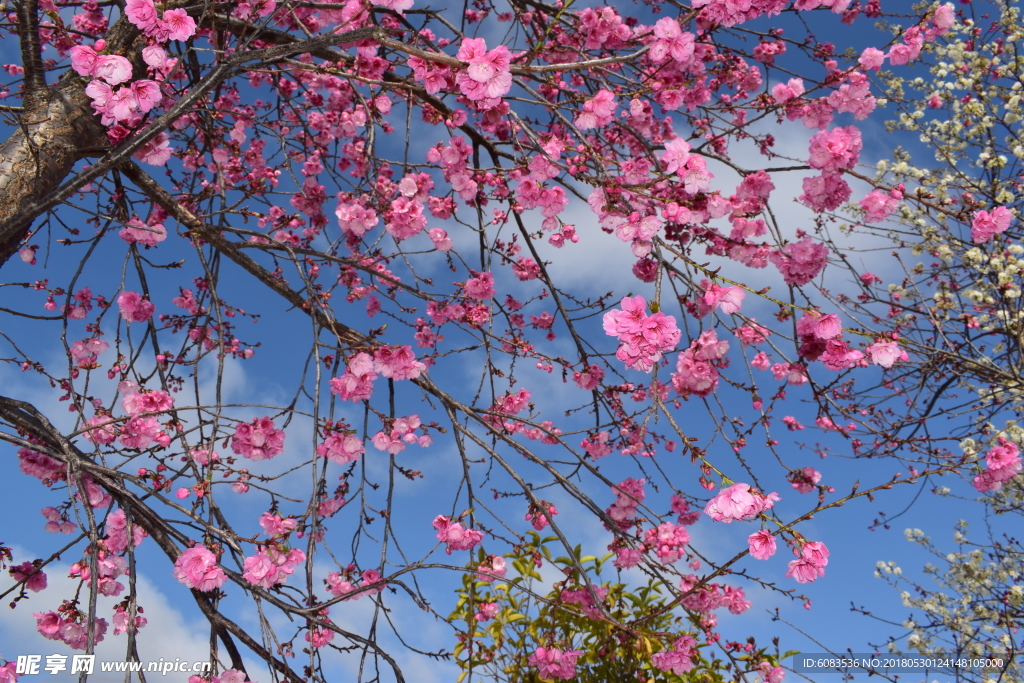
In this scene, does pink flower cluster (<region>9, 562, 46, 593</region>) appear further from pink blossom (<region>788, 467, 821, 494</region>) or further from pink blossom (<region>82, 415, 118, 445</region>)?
pink blossom (<region>788, 467, 821, 494</region>)

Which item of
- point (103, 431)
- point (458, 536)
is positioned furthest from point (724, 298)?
point (103, 431)

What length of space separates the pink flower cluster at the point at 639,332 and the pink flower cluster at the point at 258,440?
1.35 m

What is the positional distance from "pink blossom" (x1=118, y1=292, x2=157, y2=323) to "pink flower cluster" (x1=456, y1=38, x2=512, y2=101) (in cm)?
209

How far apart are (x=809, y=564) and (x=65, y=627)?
2.75 meters

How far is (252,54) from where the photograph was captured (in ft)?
7.43

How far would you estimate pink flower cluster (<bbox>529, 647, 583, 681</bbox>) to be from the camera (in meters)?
2.90

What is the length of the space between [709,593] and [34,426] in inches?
113

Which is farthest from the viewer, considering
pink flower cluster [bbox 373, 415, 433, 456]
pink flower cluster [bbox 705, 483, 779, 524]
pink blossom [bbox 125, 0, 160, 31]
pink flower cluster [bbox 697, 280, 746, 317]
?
pink flower cluster [bbox 373, 415, 433, 456]

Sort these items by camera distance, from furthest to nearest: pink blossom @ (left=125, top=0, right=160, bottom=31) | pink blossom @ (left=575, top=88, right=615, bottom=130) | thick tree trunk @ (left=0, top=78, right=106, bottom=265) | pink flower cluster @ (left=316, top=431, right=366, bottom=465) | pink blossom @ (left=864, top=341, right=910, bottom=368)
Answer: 1. thick tree trunk @ (left=0, top=78, right=106, bottom=265)
2. pink blossom @ (left=575, top=88, right=615, bottom=130)
3. pink flower cluster @ (left=316, top=431, right=366, bottom=465)
4. pink blossom @ (left=125, top=0, right=160, bottom=31)
5. pink blossom @ (left=864, top=341, right=910, bottom=368)

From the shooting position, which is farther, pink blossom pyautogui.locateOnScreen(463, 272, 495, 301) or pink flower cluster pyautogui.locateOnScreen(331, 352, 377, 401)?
pink blossom pyautogui.locateOnScreen(463, 272, 495, 301)

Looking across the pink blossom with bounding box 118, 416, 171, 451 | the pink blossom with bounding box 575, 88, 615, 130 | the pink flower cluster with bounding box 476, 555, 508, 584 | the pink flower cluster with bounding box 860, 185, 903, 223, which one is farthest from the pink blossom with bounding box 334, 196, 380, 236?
the pink flower cluster with bounding box 860, 185, 903, 223

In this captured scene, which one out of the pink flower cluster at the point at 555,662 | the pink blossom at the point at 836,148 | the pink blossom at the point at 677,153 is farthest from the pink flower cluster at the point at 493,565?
the pink blossom at the point at 836,148

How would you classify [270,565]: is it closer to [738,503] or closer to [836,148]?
[738,503]

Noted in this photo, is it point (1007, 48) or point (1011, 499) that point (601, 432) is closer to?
point (1011, 499)
